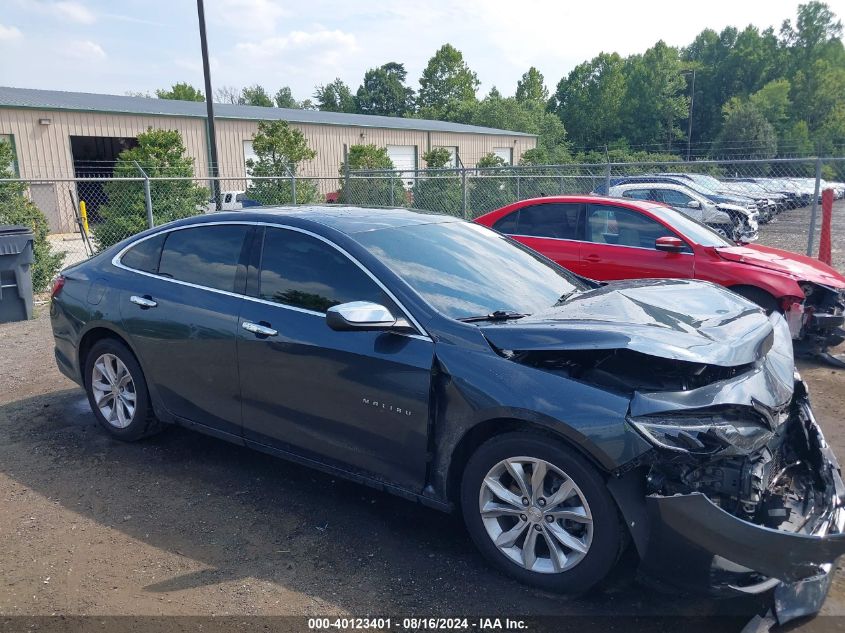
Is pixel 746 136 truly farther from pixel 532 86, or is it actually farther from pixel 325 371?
pixel 325 371

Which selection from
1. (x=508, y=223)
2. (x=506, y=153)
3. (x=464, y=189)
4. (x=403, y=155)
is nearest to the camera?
(x=508, y=223)

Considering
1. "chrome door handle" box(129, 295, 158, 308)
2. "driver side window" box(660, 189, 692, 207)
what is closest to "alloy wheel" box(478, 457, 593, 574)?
"chrome door handle" box(129, 295, 158, 308)

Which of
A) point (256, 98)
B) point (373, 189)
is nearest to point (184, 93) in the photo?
point (256, 98)

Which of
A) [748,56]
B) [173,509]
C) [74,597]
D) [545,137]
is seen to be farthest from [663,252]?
[748,56]

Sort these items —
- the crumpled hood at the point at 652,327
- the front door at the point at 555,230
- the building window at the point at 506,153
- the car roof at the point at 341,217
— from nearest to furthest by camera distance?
1. the crumpled hood at the point at 652,327
2. the car roof at the point at 341,217
3. the front door at the point at 555,230
4. the building window at the point at 506,153

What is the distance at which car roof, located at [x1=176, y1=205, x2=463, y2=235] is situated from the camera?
3.95 metres

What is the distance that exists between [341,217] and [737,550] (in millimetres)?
2692

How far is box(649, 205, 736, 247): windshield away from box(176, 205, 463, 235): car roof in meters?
3.87

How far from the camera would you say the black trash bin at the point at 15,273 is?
8484mm

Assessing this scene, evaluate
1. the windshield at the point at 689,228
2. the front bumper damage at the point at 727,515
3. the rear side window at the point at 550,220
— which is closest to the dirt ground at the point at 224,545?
the front bumper damage at the point at 727,515

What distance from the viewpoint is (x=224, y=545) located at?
3.47 metres

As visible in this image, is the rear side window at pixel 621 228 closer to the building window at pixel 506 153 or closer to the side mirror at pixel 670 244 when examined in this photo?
the side mirror at pixel 670 244

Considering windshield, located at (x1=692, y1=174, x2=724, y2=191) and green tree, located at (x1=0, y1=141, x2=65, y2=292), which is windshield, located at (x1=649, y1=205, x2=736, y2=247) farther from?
windshield, located at (x1=692, y1=174, x2=724, y2=191)

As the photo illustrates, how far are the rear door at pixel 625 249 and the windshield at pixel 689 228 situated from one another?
0.41 feet
